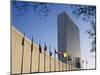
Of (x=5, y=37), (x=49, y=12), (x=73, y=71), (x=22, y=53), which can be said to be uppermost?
(x=49, y=12)

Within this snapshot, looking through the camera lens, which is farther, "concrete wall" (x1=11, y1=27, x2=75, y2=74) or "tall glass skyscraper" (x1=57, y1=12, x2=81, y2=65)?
"tall glass skyscraper" (x1=57, y1=12, x2=81, y2=65)

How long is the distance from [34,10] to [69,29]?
0.38 meters

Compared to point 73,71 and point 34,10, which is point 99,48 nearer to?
point 73,71

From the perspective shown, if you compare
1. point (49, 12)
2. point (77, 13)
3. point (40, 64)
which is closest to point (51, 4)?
point (49, 12)

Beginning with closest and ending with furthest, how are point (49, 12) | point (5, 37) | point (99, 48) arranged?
point (5, 37) → point (49, 12) → point (99, 48)

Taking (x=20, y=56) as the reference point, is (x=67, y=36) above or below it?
above

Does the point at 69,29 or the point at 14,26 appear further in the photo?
the point at 69,29

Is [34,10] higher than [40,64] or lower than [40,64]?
higher

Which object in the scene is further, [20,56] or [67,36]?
[67,36]

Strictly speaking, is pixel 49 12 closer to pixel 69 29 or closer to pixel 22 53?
pixel 69 29

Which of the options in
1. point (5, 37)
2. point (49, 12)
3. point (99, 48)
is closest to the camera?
point (5, 37)

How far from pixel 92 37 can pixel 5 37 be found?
0.85 metres

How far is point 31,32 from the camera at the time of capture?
1964 mm

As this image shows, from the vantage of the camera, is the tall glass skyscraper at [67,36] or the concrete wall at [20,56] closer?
the concrete wall at [20,56]
